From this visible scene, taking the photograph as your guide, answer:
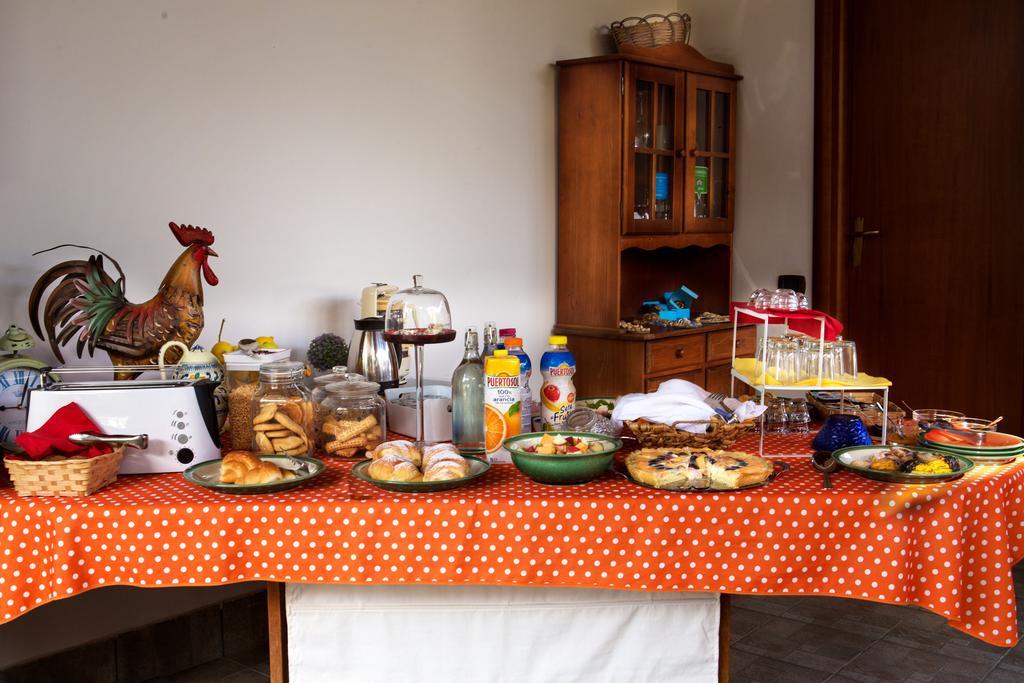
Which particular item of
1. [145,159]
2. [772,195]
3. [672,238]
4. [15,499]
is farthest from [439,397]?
[772,195]

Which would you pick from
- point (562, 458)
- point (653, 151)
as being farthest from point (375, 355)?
point (653, 151)

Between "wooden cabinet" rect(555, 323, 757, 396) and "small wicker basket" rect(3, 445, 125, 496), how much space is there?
2.27 metres

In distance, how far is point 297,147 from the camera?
10.1ft

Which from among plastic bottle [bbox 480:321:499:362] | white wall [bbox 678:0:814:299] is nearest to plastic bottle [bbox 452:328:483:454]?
plastic bottle [bbox 480:321:499:362]

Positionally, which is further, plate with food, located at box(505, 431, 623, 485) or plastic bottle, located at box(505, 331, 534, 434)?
plastic bottle, located at box(505, 331, 534, 434)

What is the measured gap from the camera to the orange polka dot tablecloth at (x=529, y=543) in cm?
165

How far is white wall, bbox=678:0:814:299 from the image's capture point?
4367mm

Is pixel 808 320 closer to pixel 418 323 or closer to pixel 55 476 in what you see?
pixel 418 323

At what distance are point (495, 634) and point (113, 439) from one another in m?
0.81

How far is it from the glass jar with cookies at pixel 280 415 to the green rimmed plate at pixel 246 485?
0.08 m

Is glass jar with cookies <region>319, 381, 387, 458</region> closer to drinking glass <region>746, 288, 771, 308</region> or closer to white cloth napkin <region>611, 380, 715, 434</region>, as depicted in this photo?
white cloth napkin <region>611, 380, 715, 434</region>

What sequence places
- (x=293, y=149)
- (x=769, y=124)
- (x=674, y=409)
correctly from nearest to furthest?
1. (x=674, y=409)
2. (x=293, y=149)
3. (x=769, y=124)

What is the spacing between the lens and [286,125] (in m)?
3.03

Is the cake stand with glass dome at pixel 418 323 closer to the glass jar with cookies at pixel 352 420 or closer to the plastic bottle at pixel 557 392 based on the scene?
the glass jar with cookies at pixel 352 420
